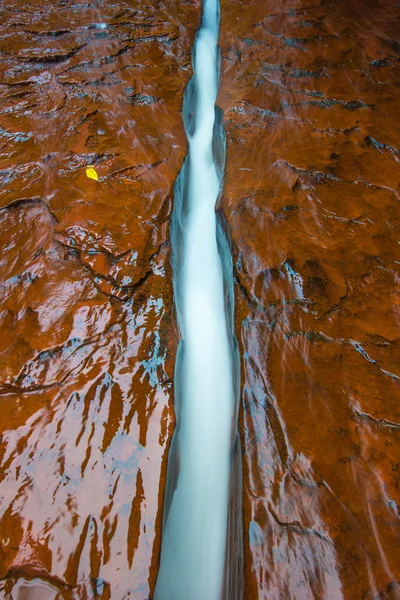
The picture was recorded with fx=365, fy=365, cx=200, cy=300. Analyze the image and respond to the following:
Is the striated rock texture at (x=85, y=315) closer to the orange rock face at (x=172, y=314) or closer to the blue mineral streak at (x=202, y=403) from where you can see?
the orange rock face at (x=172, y=314)

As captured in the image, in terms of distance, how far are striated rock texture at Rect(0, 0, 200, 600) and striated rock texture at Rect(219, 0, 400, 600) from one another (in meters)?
0.68

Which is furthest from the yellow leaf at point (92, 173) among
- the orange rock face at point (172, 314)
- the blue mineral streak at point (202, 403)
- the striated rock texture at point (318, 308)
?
the striated rock texture at point (318, 308)

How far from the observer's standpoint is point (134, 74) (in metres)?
5.47

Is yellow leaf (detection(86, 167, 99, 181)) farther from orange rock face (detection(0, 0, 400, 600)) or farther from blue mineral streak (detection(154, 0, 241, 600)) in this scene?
blue mineral streak (detection(154, 0, 241, 600))

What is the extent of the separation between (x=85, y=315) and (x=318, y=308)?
192cm

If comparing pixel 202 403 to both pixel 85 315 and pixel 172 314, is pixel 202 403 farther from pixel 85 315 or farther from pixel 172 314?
pixel 85 315

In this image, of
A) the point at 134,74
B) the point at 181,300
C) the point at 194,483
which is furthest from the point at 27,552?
the point at 134,74

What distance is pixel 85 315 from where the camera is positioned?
9.94 feet

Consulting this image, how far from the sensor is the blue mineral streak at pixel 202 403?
2357mm

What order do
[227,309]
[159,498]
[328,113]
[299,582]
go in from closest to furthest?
1. [299,582]
2. [159,498]
3. [227,309]
4. [328,113]

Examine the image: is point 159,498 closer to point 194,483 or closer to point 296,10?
point 194,483

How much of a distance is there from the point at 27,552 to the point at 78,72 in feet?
19.5

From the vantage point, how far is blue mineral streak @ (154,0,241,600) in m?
2.36

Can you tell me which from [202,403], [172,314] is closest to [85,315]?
[172,314]
